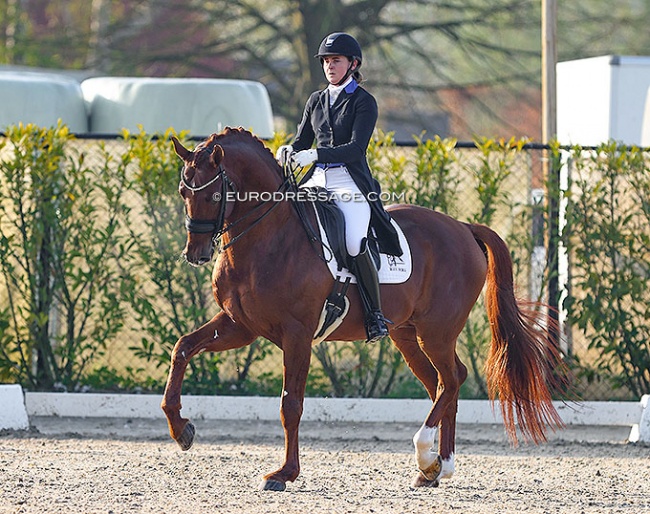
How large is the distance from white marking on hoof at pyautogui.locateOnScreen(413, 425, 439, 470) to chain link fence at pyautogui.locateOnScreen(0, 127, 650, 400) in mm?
2939

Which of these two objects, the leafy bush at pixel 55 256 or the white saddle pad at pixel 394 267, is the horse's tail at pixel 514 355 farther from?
the leafy bush at pixel 55 256

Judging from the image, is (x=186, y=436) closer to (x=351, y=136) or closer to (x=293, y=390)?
(x=293, y=390)

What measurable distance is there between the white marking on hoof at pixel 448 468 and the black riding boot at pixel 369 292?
0.92 metres

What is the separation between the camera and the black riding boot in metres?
6.02

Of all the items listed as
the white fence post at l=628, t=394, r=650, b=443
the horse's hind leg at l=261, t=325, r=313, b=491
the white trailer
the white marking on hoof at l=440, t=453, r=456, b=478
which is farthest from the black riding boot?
the white trailer

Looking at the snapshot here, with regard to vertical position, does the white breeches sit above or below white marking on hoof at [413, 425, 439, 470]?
above

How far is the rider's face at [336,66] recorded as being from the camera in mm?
6008

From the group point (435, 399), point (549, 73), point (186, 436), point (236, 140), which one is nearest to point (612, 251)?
point (549, 73)

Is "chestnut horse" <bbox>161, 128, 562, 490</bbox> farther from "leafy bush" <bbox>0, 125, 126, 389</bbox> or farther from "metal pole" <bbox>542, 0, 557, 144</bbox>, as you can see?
"metal pole" <bbox>542, 0, 557, 144</bbox>

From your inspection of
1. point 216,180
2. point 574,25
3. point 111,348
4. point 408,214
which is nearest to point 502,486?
point 408,214

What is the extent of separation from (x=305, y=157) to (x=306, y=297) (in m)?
0.77

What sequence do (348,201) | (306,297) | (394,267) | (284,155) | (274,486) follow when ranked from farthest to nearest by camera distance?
(394,267), (348,201), (284,155), (306,297), (274,486)

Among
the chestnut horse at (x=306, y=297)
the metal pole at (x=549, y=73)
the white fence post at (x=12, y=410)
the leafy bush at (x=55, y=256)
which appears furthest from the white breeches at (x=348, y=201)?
the metal pole at (x=549, y=73)

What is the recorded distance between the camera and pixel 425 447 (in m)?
6.05
